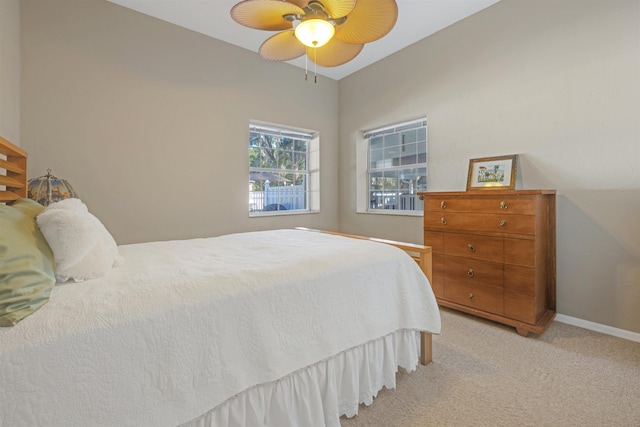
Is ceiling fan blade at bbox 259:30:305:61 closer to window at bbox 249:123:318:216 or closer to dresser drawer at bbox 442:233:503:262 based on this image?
window at bbox 249:123:318:216

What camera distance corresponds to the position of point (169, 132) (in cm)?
304

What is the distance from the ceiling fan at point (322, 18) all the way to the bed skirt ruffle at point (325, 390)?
1831 mm

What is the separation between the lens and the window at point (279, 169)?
12.4 ft

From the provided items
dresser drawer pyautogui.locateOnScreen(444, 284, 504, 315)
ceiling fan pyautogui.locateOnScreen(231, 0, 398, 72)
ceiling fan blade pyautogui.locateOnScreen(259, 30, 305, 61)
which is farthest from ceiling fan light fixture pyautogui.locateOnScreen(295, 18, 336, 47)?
dresser drawer pyautogui.locateOnScreen(444, 284, 504, 315)

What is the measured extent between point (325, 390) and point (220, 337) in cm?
61

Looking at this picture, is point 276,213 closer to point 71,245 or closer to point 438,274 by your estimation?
point 438,274

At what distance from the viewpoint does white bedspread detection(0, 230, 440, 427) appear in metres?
0.72

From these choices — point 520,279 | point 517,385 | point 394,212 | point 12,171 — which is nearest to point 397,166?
point 394,212

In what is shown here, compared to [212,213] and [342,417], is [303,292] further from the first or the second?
[212,213]

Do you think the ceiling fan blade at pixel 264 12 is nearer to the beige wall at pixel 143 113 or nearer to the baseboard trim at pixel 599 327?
the beige wall at pixel 143 113

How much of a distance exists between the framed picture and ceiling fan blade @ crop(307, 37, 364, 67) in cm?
162

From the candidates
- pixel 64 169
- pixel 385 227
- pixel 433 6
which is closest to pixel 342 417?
pixel 385 227

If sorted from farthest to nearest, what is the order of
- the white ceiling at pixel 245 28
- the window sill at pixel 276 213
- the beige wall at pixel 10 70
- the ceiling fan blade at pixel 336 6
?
the window sill at pixel 276 213 → the white ceiling at pixel 245 28 → the beige wall at pixel 10 70 → the ceiling fan blade at pixel 336 6

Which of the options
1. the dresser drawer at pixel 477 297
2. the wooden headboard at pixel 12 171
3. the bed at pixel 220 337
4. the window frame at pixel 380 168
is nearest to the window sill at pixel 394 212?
the window frame at pixel 380 168
